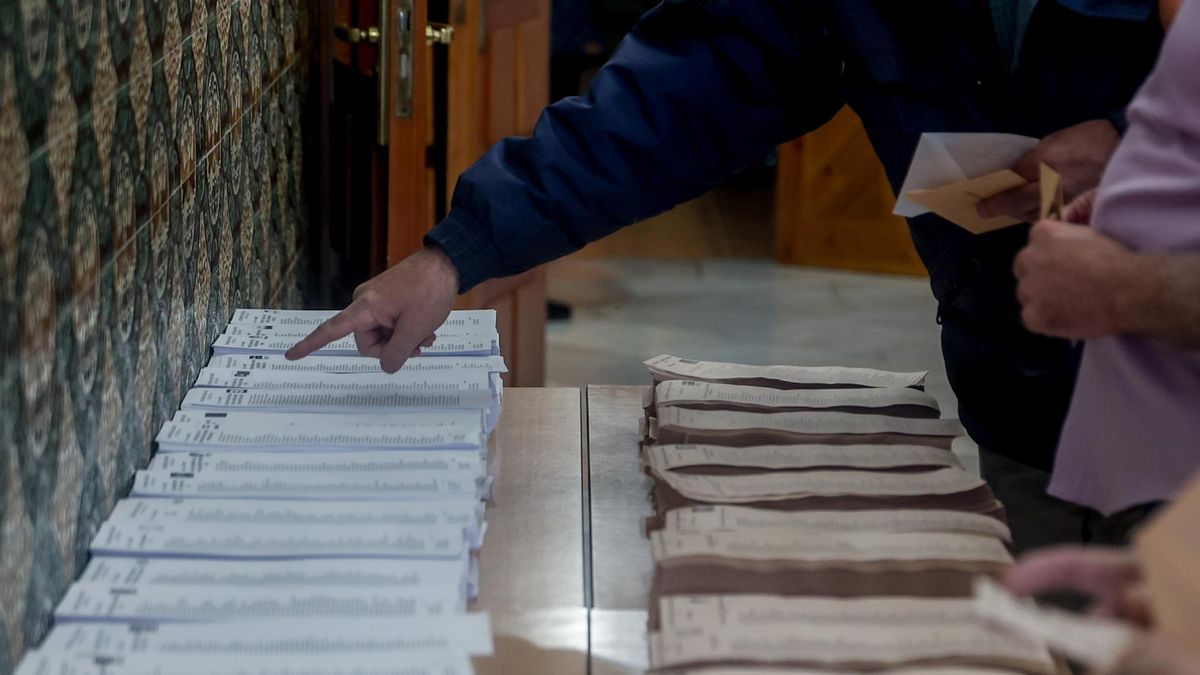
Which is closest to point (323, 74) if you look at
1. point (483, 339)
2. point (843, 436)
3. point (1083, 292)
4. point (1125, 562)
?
point (483, 339)

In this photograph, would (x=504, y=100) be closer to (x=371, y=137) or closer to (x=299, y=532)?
(x=371, y=137)

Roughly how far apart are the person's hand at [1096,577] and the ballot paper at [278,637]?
1.36 feet

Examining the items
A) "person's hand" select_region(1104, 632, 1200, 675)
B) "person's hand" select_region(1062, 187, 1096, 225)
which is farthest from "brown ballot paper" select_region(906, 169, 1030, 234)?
"person's hand" select_region(1104, 632, 1200, 675)

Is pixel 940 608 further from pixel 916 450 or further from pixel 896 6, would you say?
pixel 896 6

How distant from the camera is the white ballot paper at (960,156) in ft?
4.20

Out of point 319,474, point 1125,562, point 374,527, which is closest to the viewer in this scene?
point 1125,562

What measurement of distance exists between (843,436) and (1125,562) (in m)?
0.67

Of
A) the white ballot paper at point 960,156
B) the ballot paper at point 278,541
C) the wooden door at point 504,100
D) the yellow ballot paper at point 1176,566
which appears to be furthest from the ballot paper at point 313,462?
the wooden door at point 504,100

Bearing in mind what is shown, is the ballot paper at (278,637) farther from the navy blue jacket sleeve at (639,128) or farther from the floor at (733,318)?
the floor at (733,318)

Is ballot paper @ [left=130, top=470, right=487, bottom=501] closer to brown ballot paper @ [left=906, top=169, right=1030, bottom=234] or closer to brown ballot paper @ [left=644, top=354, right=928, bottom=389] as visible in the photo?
brown ballot paper @ [left=644, top=354, right=928, bottom=389]

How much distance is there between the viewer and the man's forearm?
0.99 m

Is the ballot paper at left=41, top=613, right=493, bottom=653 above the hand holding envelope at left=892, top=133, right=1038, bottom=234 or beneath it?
beneath

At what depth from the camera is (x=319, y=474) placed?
129 centimetres

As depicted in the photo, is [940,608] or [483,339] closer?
[940,608]
